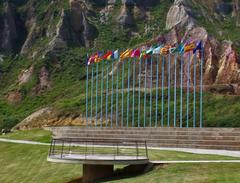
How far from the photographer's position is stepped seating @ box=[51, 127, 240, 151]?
46062mm

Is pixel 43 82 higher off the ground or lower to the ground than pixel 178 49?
lower

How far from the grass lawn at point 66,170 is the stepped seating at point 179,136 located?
22.2 feet

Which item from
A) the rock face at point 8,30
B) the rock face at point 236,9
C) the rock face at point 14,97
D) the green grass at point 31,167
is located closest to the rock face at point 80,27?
the rock face at point 8,30

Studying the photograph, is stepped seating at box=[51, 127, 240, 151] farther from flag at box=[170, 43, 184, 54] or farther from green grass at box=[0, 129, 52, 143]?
flag at box=[170, 43, 184, 54]

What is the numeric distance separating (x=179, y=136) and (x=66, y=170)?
1557 centimetres

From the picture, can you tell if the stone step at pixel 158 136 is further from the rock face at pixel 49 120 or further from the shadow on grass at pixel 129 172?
the rock face at pixel 49 120

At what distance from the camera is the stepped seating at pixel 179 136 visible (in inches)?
1813

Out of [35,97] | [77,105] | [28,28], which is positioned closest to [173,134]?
[77,105]

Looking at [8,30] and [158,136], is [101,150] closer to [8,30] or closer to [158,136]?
[158,136]

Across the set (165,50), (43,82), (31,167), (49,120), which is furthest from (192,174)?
(43,82)

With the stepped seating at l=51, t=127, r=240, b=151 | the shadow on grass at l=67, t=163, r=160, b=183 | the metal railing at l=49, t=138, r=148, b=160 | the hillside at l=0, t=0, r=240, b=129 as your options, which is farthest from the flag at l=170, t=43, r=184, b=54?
the hillside at l=0, t=0, r=240, b=129

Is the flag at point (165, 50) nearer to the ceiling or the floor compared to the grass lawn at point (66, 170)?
nearer to the ceiling

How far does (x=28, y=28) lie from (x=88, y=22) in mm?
21364

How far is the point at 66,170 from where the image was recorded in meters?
37.4
